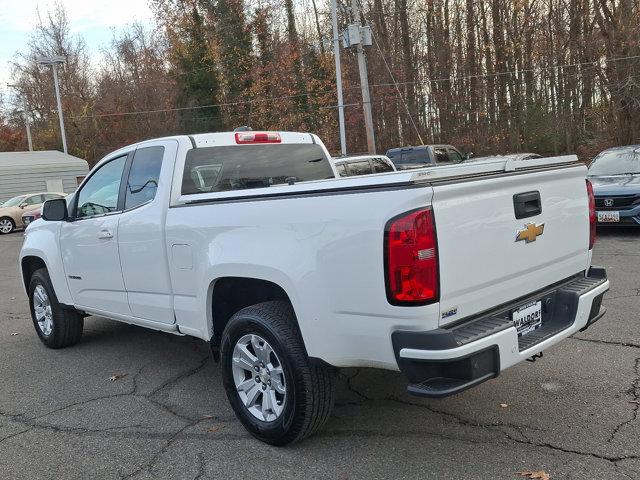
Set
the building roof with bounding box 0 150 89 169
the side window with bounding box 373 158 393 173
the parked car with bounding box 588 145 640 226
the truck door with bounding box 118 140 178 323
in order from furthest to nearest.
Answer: the building roof with bounding box 0 150 89 169
the side window with bounding box 373 158 393 173
the parked car with bounding box 588 145 640 226
the truck door with bounding box 118 140 178 323

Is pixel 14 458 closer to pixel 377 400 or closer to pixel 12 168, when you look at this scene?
pixel 377 400

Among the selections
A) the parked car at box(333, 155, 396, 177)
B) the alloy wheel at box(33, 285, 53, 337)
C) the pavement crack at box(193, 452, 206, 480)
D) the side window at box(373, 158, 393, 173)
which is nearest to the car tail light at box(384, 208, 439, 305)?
the pavement crack at box(193, 452, 206, 480)

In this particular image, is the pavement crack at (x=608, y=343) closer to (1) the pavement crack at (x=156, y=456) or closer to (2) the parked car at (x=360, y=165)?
(1) the pavement crack at (x=156, y=456)

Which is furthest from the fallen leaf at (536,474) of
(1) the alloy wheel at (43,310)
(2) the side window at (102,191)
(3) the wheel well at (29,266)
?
(3) the wheel well at (29,266)

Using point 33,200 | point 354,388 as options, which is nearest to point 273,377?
point 354,388

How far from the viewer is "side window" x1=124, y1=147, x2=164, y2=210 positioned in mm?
4371

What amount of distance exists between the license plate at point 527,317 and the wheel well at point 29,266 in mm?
4915

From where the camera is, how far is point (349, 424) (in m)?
3.72

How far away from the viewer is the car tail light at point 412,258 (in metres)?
2.67

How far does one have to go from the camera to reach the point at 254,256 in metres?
3.34

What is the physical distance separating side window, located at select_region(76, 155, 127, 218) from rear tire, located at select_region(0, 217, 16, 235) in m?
20.0

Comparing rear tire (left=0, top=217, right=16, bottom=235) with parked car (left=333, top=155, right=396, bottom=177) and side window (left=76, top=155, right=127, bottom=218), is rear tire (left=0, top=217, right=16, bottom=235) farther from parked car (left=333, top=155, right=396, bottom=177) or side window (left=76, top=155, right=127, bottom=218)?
side window (left=76, top=155, right=127, bottom=218)

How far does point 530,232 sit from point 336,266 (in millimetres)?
1147

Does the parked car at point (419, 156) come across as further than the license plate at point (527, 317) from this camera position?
Yes
